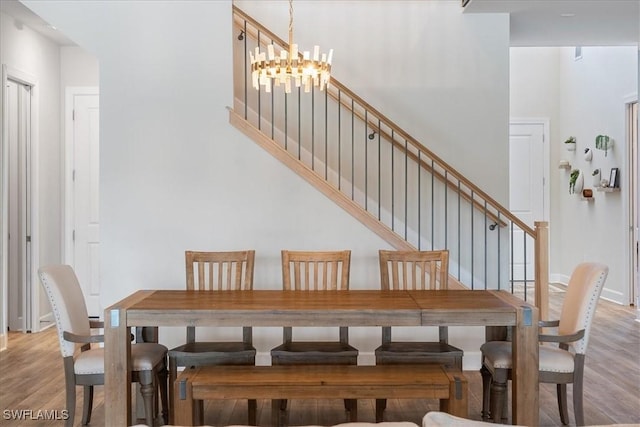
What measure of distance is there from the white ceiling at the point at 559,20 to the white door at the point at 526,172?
3011mm

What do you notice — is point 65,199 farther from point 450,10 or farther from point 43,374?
point 450,10

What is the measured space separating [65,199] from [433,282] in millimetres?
4611

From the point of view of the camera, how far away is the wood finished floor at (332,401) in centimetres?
379

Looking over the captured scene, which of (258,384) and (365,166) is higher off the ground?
(365,166)

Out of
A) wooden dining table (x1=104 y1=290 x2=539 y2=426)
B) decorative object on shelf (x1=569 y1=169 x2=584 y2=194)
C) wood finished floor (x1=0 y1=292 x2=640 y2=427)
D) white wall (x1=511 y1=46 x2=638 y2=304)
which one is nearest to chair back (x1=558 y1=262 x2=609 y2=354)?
wooden dining table (x1=104 y1=290 x2=539 y2=426)

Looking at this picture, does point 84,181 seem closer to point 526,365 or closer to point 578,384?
point 526,365

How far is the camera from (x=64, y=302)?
340 cm

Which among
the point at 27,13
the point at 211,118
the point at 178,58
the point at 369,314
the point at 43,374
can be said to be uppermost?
the point at 27,13

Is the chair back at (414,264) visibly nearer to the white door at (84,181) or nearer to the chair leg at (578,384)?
the chair leg at (578,384)

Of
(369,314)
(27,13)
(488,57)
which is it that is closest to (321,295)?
(369,314)

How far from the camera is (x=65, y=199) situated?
6930 mm

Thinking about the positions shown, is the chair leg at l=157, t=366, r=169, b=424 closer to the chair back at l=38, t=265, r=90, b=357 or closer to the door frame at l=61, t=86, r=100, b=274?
the chair back at l=38, t=265, r=90, b=357

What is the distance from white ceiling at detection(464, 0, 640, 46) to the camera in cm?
550

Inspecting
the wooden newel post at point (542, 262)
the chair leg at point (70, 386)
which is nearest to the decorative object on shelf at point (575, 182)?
the wooden newel post at point (542, 262)
